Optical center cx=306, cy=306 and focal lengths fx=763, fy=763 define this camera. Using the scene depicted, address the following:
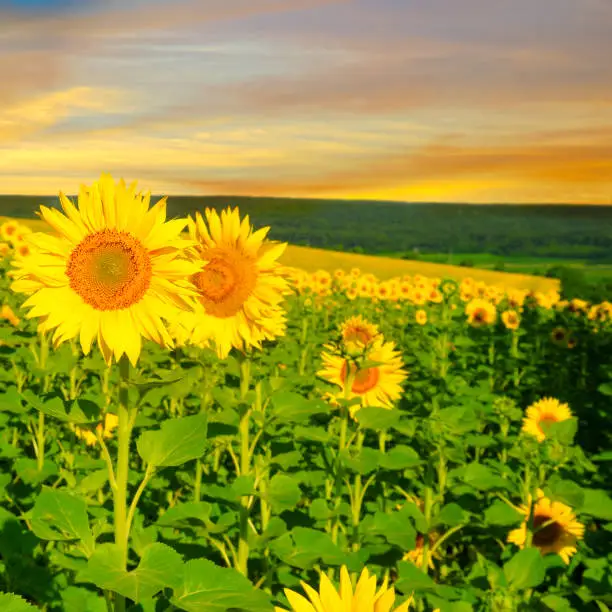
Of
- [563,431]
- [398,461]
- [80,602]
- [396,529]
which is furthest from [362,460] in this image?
[80,602]

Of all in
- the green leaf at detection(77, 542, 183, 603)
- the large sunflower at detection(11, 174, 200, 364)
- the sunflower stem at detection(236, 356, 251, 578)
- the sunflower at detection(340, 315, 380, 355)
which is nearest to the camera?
the green leaf at detection(77, 542, 183, 603)

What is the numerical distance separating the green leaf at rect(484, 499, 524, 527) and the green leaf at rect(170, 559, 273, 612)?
8.34ft

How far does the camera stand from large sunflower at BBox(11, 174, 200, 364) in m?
2.69

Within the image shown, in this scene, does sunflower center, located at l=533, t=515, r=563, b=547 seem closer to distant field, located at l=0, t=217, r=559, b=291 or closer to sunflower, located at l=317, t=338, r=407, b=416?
sunflower, located at l=317, t=338, r=407, b=416

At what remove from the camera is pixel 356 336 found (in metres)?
4.95

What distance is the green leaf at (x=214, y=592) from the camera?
7.11ft

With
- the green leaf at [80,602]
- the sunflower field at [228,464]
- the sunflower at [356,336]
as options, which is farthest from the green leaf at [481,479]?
the green leaf at [80,602]

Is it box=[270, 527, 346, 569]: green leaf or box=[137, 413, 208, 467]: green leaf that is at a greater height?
box=[137, 413, 208, 467]: green leaf

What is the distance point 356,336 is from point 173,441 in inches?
101

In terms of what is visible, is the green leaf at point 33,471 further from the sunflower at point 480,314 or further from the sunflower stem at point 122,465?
the sunflower at point 480,314

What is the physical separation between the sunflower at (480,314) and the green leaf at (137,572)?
11595mm

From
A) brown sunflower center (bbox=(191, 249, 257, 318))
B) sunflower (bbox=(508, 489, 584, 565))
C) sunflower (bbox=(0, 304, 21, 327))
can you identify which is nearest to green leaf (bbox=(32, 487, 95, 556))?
brown sunflower center (bbox=(191, 249, 257, 318))

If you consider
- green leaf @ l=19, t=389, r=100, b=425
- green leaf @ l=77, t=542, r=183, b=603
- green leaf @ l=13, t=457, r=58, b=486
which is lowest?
green leaf @ l=13, t=457, r=58, b=486

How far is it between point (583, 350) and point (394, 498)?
313 inches
